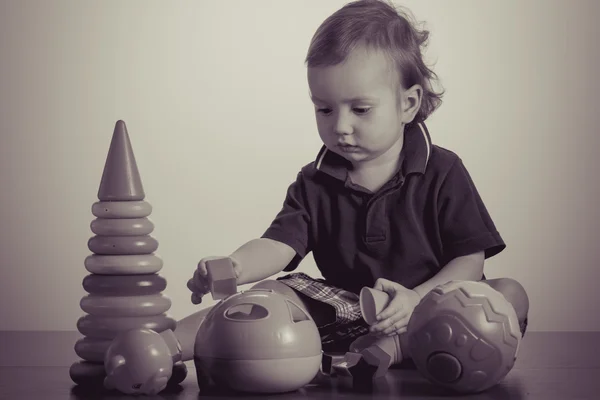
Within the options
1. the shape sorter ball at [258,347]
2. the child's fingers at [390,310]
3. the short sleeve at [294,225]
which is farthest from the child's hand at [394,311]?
the short sleeve at [294,225]

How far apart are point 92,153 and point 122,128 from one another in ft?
4.89

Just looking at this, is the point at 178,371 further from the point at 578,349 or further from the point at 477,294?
the point at 578,349

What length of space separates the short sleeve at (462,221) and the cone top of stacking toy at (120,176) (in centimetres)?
53

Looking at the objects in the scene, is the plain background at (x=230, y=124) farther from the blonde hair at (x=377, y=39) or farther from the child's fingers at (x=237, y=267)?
the child's fingers at (x=237, y=267)

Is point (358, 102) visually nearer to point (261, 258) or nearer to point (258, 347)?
point (261, 258)

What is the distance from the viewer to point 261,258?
4.95 ft

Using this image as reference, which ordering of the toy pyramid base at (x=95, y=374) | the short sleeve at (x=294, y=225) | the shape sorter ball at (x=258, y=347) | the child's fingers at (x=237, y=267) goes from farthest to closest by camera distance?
the short sleeve at (x=294, y=225), the child's fingers at (x=237, y=267), the toy pyramid base at (x=95, y=374), the shape sorter ball at (x=258, y=347)

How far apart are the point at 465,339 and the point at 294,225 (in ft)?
1.78

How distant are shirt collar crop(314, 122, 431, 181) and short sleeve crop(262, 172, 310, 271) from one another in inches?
Result: 2.5

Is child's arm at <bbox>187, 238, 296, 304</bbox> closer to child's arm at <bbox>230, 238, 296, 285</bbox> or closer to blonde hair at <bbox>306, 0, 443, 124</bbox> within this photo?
child's arm at <bbox>230, 238, 296, 285</bbox>

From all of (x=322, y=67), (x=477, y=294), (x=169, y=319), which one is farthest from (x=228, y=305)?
(x=322, y=67)

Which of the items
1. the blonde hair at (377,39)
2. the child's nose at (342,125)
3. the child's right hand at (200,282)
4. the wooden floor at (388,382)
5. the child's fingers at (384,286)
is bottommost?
the wooden floor at (388,382)

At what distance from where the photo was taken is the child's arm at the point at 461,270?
145cm

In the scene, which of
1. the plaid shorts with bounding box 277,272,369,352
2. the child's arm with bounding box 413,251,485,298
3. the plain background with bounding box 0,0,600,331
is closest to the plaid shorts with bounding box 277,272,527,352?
the plaid shorts with bounding box 277,272,369,352
